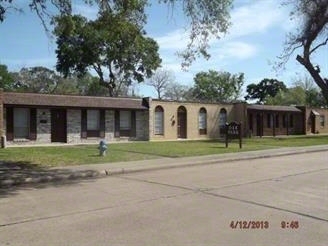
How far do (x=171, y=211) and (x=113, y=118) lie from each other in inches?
1104

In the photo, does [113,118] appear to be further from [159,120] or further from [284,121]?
[284,121]

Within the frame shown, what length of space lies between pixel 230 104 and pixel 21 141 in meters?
21.2

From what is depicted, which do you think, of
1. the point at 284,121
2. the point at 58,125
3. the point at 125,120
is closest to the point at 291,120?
the point at 284,121

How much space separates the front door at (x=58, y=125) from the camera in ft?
112

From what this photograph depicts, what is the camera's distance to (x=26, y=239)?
7430 mm

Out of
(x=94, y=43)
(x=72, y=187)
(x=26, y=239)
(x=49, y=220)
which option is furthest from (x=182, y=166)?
(x=94, y=43)

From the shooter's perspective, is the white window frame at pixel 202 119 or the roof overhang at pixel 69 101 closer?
the roof overhang at pixel 69 101

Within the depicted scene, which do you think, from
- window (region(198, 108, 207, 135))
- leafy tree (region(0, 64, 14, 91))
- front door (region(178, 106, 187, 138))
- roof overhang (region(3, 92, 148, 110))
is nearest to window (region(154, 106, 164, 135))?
roof overhang (region(3, 92, 148, 110))

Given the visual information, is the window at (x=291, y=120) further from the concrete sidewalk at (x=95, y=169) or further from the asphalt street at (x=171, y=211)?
the asphalt street at (x=171, y=211)

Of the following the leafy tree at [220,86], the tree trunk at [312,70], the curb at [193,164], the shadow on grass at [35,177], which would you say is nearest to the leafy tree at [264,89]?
the leafy tree at [220,86]

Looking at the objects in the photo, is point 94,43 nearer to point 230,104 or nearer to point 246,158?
point 230,104

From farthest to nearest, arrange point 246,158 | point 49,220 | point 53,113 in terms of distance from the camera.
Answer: point 53,113, point 246,158, point 49,220

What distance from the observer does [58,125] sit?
113 feet

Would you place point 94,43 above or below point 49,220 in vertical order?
above
